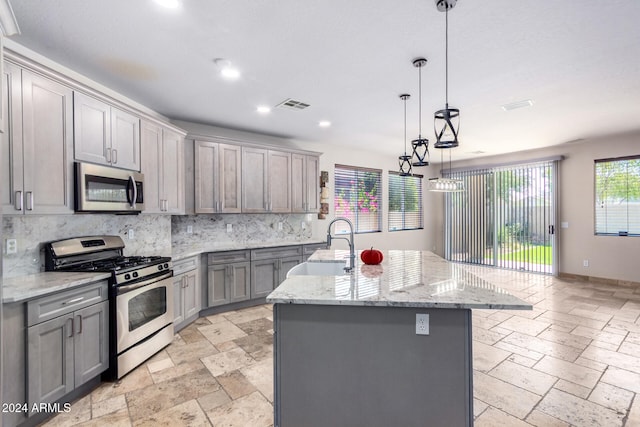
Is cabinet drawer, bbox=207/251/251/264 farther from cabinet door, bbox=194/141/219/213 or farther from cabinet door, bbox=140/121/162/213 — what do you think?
cabinet door, bbox=140/121/162/213

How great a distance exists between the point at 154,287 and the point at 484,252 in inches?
265

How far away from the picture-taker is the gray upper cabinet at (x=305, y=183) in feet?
16.2

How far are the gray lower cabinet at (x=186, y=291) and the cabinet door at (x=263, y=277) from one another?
0.74 m

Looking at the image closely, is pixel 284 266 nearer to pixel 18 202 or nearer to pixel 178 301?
pixel 178 301

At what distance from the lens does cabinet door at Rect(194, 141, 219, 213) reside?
3979 mm

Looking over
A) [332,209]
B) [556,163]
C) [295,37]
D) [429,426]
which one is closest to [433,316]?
[429,426]

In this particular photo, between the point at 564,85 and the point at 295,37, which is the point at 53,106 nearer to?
the point at 295,37

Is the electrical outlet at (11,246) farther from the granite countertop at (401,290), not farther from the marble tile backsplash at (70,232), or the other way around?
the granite countertop at (401,290)

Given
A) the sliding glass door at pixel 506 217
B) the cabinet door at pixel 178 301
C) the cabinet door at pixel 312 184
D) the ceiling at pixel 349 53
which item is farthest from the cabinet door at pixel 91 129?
the sliding glass door at pixel 506 217

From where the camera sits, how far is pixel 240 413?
2098 mm

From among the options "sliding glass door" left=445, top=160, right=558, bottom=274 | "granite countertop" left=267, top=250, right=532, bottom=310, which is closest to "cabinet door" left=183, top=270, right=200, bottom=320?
"granite countertop" left=267, top=250, right=532, bottom=310

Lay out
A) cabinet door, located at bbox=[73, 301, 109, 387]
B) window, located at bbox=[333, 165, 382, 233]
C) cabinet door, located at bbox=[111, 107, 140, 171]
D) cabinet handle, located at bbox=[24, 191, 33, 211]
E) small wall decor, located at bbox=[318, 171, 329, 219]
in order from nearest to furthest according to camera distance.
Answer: cabinet handle, located at bbox=[24, 191, 33, 211], cabinet door, located at bbox=[73, 301, 109, 387], cabinet door, located at bbox=[111, 107, 140, 171], small wall decor, located at bbox=[318, 171, 329, 219], window, located at bbox=[333, 165, 382, 233]

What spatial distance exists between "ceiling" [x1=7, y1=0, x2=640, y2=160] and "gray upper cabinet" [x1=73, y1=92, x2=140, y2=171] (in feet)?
1.23

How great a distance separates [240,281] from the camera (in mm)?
4145
